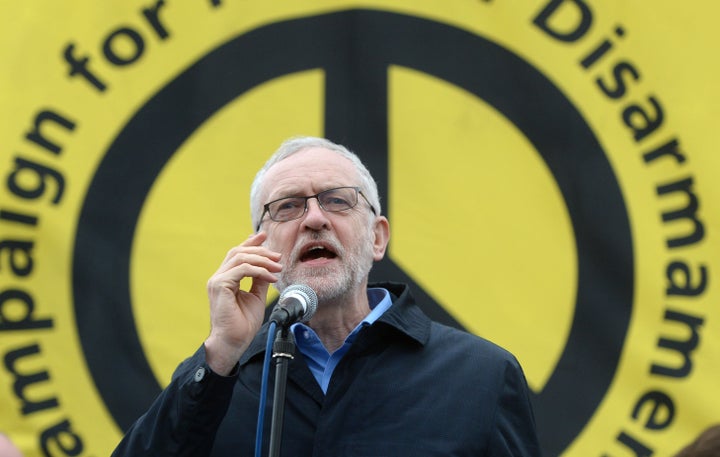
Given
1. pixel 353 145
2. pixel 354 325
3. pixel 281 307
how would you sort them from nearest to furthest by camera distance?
1. pixel 281 307
2. pixel 354 325
3. pixel 353 145

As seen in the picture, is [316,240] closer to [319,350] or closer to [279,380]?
[319,350]

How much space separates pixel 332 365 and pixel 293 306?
54cm

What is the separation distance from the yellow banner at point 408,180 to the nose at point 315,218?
0.98m

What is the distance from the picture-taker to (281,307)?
233 centimetres

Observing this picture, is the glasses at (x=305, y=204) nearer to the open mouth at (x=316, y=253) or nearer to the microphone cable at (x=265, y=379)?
the open mouth at (x=316, y=253)

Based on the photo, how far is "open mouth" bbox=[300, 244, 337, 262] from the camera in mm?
2854

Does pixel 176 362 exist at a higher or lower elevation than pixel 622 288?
lower

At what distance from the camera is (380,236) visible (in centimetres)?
314

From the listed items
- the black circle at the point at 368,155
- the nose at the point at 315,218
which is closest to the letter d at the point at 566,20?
the black circle at the point at 368,155

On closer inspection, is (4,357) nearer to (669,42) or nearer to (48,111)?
(48,111)

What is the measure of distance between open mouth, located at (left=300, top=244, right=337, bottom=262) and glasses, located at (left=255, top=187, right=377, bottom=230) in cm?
9

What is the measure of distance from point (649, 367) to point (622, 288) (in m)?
0.27

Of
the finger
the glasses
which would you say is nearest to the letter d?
the glasses

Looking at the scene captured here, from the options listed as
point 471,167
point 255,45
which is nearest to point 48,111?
point 255,45
